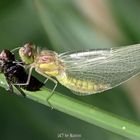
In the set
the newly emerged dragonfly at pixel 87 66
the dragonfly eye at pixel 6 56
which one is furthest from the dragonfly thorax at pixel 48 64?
the dragonfly eye at pixel 6 56

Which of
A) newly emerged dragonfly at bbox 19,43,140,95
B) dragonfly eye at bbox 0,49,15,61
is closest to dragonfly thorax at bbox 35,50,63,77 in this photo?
newly emerged dragonfly at bbox 19,43,140,95

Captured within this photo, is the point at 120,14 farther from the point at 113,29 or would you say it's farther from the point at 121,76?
the point at 121,76

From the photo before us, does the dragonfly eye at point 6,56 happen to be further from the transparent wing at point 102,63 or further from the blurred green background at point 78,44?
the blurred green background at point 78,44

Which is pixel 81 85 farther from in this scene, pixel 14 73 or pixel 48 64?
pixel 14 73

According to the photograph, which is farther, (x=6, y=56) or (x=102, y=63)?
(x=102, y=63)

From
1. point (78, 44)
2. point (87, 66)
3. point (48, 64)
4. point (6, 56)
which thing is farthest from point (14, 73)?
point (78, 44)

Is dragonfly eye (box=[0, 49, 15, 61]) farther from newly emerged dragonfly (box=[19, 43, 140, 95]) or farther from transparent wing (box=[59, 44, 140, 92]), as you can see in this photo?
transparent wing (box=[59, 44, 140, 92])
